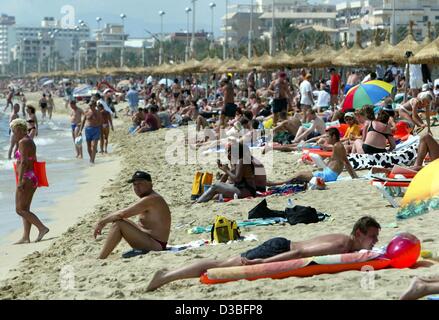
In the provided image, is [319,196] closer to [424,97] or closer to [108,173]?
[424,97]

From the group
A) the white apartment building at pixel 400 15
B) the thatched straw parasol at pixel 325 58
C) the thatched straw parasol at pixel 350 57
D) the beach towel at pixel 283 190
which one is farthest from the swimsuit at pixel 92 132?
the white apartment building at pixel 400 15

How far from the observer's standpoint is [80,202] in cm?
1417

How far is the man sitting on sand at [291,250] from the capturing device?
6531 mm

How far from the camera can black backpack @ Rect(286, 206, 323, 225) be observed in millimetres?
8938

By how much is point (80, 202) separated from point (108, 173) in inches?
159

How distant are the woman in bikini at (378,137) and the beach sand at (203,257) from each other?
1246 mm

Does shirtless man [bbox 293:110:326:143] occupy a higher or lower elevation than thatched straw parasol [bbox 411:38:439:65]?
lower

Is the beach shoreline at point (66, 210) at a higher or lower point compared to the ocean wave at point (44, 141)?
higher

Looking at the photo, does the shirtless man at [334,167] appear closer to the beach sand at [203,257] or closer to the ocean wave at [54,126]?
the beach sand at [203,257]

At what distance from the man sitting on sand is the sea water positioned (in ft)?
15.6

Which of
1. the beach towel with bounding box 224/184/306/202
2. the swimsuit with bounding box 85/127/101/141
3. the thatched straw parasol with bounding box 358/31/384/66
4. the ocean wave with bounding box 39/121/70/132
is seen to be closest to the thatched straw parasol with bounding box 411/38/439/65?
the thatched straw parasol with bounding box 358/31/384/66

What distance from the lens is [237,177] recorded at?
35.8ft

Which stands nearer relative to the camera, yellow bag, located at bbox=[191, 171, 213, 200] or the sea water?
yellow bag, located at bbox=[191, 171, 213, 200]

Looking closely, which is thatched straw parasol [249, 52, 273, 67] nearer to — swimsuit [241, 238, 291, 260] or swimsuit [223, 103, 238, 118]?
swimsuit [223, 103, 238, 118]
